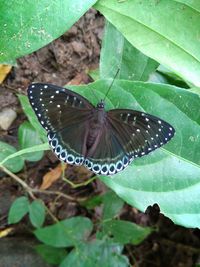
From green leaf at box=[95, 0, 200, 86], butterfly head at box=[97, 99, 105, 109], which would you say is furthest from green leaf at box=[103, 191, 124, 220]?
green leaf at box=[95, 0, 200, 86]

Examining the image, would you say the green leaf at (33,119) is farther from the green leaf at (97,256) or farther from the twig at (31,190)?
the green leaf at (97,256)

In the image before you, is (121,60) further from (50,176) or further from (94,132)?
(50,176)

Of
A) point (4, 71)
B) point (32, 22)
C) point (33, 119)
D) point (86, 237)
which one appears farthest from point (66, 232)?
point (32, 22)

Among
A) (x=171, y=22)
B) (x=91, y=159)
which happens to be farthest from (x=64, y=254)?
(x=171, y=22)

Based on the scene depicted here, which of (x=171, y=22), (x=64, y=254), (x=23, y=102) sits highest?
(x=171, y=22)

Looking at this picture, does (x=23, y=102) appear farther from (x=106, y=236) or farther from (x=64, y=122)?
(x=106, y=236)

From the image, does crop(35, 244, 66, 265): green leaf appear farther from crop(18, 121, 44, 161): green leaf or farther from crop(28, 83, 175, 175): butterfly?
crop(28, 83, 175, 175): butterfly
